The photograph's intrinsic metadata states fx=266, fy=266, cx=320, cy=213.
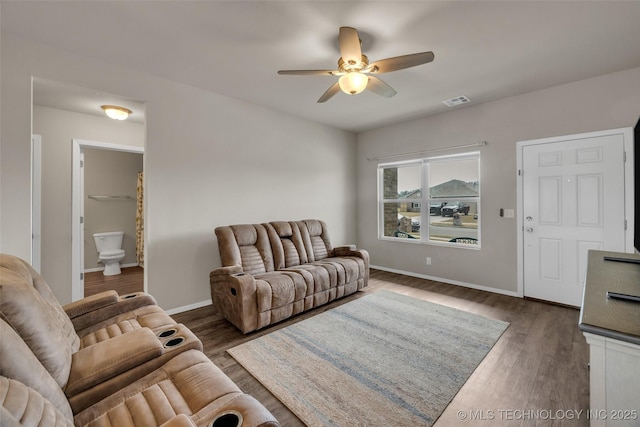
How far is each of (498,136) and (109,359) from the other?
4641 millimetres

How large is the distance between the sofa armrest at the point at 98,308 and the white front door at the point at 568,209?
175 inches

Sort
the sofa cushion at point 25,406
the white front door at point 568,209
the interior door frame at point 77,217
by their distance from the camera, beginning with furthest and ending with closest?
the interior door frame at point 77,217 → the white front door at point 568,209 → the sofa cushion at point 25,406

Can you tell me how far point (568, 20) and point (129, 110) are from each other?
4.46m

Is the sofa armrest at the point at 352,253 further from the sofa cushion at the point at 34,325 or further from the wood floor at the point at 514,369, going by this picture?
the sofa cushion at the point at 34,325

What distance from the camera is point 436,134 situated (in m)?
4.34

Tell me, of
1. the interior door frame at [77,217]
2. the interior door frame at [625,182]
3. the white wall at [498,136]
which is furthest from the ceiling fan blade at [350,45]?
the interior door frame at [77,217]

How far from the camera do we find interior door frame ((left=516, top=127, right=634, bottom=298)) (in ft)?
9.36

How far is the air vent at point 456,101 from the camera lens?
3639 mm

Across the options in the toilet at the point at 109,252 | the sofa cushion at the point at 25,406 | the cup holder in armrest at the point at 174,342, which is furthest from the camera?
the toilet at the point at 109,252

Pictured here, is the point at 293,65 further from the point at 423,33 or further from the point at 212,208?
the point at 212,208

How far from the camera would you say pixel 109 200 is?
18.1ft

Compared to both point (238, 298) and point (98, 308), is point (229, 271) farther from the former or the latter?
point (98, 308)

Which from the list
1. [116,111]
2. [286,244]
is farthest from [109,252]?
[286,244]

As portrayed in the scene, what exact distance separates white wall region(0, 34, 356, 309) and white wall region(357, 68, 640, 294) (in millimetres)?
1761
